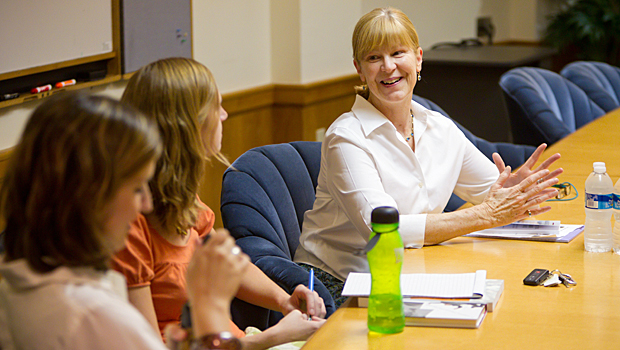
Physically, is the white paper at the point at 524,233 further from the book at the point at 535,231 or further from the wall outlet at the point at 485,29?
the wall outlet at the point at 485,29

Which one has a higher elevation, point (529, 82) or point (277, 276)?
point (529, 82)

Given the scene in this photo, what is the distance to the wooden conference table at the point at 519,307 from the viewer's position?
1.14 meters

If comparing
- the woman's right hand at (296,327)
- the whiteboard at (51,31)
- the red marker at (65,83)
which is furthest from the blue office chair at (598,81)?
the woman's right hand at (296,327)

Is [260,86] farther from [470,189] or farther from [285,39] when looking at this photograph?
[470,189]

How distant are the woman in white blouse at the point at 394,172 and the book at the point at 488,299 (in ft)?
1.07

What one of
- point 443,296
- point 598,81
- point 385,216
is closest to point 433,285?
point 443,296

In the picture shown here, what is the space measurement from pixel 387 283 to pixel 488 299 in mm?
225

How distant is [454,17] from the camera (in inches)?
244

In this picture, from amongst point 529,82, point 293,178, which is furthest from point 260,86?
point 293,178

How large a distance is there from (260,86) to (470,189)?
2207 millimetres

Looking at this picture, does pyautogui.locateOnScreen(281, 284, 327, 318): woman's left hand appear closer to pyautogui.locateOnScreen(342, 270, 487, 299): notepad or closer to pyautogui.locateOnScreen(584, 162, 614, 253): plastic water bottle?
pyautogui.locateOnScreen(342, 270, 487, 299): notepad

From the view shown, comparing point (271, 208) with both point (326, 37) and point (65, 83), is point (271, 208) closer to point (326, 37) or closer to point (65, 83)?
point (65, 83)

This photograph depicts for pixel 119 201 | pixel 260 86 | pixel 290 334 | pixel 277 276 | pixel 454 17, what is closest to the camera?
pixel 119 201

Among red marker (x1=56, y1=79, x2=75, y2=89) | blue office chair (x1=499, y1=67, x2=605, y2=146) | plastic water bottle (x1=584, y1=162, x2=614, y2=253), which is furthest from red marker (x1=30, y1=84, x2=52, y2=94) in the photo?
blue office chair (x1=499, y1=67, x2=605, y2=146)
